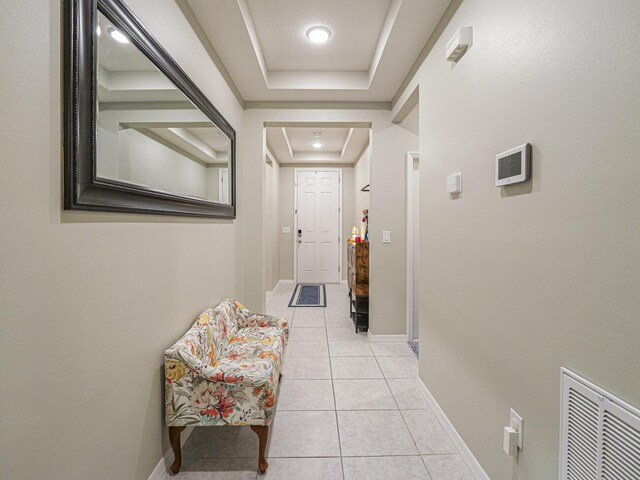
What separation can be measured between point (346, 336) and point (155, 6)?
10.4 feet

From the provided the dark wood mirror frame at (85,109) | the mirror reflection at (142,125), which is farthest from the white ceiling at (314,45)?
the dark wood mirror frame at (85,109)

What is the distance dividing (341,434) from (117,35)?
2.26 meters

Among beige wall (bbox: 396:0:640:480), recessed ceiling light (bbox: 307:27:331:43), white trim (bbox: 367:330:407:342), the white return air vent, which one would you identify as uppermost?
recessed ceiling light (bbox: 307:27:331:43)

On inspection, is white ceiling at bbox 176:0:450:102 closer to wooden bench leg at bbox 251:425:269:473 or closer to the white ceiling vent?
the white ceiling vent

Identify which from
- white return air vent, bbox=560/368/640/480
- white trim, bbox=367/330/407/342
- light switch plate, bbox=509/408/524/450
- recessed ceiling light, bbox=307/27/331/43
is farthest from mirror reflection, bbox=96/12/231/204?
white trim, bbox=367/330/407/342

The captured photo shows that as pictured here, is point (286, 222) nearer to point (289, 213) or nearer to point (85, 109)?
point (289, 213)

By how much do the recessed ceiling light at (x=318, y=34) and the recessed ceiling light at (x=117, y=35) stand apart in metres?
1.56

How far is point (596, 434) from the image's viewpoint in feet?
2.73

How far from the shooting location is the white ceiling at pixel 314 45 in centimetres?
190

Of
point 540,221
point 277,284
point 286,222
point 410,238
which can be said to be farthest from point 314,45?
point 277,284

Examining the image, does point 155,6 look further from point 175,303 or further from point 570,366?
point 570,366

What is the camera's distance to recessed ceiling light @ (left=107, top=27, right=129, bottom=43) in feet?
3.57

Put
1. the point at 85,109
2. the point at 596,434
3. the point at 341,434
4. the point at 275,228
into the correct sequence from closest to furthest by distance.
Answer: the point at 596,434 < the point at 85,109 < the point at 341,434 < the point at 275,228

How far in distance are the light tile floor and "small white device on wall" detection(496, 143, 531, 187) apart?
1484 millimetres
